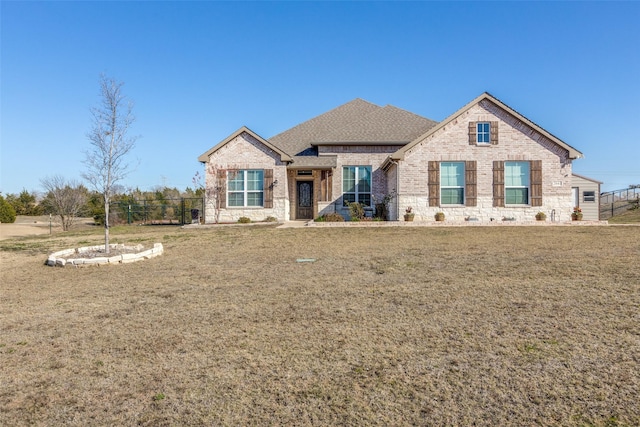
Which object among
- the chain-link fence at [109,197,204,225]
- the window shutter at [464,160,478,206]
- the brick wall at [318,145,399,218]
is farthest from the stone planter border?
the chain-link fence at [109,197,204,225]

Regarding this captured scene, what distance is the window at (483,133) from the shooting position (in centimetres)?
1878

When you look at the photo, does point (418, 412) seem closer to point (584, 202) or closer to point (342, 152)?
point (342, 152)

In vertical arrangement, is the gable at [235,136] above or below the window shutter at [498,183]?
above

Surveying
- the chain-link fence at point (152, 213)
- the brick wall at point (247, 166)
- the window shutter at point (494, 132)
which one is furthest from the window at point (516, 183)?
the chain-link fence at point (152, 213)

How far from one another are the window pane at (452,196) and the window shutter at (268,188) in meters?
8.88

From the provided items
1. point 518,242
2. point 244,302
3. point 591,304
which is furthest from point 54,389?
point 518,242

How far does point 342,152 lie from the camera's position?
2255cm

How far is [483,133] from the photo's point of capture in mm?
18812

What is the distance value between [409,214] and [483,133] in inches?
214

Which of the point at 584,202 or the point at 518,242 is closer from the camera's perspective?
the point at 518,242

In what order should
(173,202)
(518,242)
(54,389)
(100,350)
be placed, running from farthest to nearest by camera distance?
(173,202)
(518,242)
(100,350)
(54,389)

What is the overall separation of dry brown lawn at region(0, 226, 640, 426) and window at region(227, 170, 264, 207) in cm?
1286

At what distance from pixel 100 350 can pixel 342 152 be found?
19.4 meters

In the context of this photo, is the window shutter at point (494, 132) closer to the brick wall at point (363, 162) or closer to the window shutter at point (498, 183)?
the window shutter at point (498, 183)
